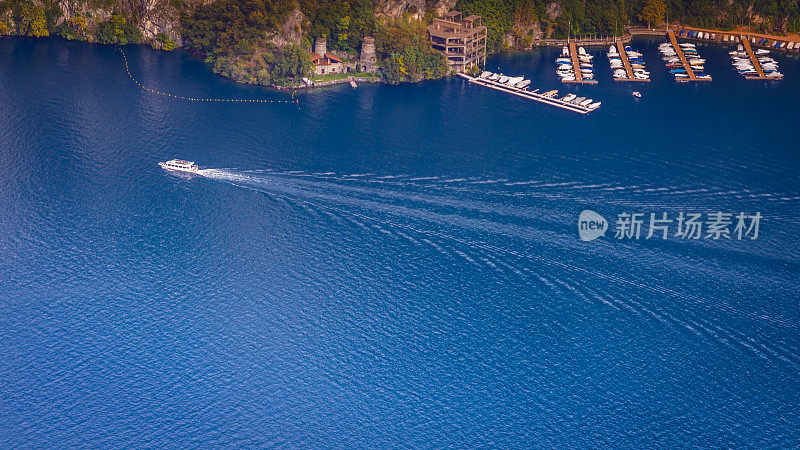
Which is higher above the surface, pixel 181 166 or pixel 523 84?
pixel 523 84

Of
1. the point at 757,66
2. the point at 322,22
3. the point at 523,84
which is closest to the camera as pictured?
the point at 523,84

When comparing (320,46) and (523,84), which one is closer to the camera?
(523,84)

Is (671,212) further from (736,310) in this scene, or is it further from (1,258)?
(1,258)

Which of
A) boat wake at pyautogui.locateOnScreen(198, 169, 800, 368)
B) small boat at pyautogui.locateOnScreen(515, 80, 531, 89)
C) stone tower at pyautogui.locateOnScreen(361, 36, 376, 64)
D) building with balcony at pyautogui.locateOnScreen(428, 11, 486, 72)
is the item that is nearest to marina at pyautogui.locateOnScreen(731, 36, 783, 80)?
small boat at pyautogui.locateOnScreen(515, 80, 531, 89)

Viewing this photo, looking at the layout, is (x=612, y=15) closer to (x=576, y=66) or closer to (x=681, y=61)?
(x=681, y=61)

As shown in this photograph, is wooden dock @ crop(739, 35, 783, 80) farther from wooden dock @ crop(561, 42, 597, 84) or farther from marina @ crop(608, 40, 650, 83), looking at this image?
wooden dock @ crop(561, 42, 597, 84)

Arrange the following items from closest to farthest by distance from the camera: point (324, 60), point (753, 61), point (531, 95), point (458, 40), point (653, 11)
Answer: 1. point (531, 95)
2. point (324, 60)
3. point (458, 40)
4. point (753, 61)
5. point (653, 11)

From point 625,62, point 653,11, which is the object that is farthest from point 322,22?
point 653,11
